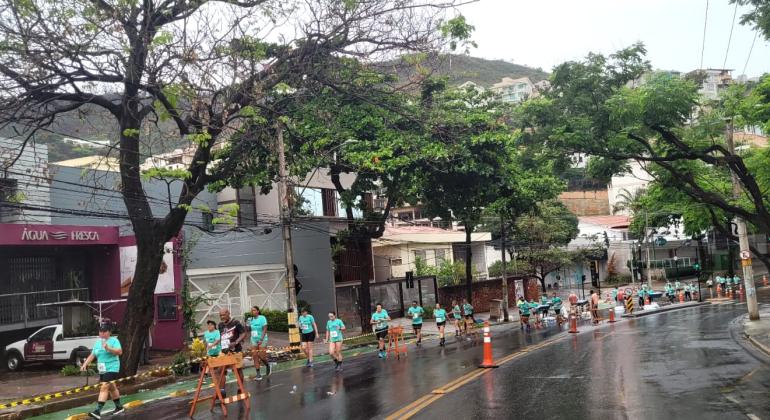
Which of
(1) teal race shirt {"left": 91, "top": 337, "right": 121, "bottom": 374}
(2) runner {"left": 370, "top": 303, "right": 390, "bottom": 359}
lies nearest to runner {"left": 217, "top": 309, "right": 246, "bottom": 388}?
(1) teal race shirt {"left": 91, "top": 337, "right": 121, "bottom": 374}

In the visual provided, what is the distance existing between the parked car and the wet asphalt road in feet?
22.5

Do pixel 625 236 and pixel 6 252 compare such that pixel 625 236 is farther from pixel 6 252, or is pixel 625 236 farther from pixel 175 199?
pixel 6 252

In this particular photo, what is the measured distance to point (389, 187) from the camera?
86.1 ft

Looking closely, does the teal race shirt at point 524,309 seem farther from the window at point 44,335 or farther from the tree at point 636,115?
the window at point 44,335

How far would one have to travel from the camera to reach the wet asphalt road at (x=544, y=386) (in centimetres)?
1024

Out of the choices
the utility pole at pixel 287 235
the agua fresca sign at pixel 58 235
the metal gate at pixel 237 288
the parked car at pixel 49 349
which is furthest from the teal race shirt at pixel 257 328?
the metal gate at pixel 237 288

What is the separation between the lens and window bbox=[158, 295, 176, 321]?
79.5 feet

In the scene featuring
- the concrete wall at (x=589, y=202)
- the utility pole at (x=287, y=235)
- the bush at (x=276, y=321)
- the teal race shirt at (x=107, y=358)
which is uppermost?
the concrete wall at (x=589, y=202)

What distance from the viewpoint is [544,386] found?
1262 cm

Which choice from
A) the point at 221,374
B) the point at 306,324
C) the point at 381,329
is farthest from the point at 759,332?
the point at 221,374

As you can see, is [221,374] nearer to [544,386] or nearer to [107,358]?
[107,358]

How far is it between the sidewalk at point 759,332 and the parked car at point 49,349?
19299mm

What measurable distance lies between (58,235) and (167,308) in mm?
4531

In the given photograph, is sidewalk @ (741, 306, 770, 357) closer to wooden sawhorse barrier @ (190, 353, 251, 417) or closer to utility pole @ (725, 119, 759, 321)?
utility pole @ (725, 119, 759, 321)
